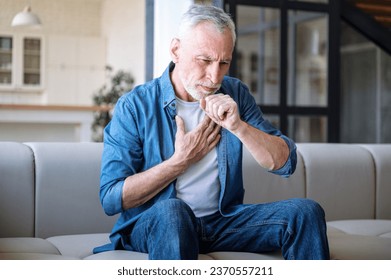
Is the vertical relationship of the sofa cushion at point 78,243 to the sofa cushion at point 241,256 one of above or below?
below

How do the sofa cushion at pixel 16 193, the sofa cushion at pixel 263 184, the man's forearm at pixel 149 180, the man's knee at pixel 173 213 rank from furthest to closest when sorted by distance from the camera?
the sofa cushion at pixel 263 184 < the sofa cushion at pixel 16 193 < the man's forearm at pixel 149 180 < the man's knee at pixel 173 213

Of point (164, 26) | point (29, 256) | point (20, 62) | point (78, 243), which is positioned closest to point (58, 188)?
point (78, 243)

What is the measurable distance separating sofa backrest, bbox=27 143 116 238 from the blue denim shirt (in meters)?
0.27

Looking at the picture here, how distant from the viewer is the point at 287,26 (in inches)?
103

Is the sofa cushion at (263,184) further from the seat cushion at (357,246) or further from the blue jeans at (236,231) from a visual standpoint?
the blue jeans at (236,231)

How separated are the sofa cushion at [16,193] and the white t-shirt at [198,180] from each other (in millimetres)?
464

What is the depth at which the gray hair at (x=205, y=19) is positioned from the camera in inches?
45.1

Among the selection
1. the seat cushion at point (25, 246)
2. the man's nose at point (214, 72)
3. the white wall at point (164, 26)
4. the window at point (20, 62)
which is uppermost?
the window at point (20, 62)

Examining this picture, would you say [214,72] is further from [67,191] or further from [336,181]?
[336,181]

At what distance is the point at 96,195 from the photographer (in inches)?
62.0

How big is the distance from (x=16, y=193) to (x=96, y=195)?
0.19m

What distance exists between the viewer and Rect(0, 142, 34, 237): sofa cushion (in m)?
1.49

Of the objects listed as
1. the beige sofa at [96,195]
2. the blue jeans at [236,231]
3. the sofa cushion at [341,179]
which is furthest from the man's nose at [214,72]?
the sofa cushion at [341,179]
